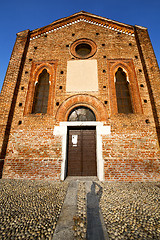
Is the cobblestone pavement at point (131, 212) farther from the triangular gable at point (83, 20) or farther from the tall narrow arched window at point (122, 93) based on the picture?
the triangular gable at point (83, 20)

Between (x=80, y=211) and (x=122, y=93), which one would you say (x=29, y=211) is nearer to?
(x=80, y=211)

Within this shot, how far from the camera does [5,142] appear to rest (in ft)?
17.2

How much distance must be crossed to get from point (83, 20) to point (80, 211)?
1088cm

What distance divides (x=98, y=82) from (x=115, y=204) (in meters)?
5.59

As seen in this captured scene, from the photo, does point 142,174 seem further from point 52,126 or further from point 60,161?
point 52,126

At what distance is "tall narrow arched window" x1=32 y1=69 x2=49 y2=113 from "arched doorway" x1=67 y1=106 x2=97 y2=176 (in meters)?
1.73

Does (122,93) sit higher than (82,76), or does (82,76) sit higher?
(82,76)

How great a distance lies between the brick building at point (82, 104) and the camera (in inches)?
197

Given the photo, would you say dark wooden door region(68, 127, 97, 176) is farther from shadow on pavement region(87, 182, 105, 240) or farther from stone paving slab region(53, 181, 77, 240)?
stone paving slab region(53, 181, 77, 240)

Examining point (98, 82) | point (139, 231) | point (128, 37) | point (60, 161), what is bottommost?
point (139, 231)

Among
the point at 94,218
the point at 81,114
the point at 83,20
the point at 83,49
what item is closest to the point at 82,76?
the point at 81,114

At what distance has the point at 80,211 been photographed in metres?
2.47

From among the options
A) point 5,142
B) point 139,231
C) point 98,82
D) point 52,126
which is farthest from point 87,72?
point 139,231

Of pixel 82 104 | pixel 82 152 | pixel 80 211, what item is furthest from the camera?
pixel 82 104
